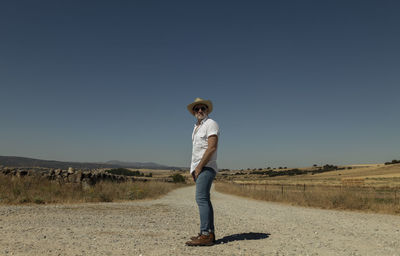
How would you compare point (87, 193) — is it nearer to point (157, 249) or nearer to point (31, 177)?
point (31, 177)

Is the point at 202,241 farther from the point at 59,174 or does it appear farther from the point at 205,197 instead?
the point at 59,174

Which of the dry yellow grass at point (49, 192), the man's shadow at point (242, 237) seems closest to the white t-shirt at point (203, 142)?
the man's shadow at point (242, 237)

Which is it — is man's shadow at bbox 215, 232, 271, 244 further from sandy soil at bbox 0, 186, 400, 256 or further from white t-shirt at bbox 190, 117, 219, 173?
white t-shirt at bbox 190, 117, 219, 173

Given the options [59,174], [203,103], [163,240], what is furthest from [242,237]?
[59,174]

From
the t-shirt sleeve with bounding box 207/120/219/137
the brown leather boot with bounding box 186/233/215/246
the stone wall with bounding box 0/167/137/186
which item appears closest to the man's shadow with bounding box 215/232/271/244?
the brown leather boot with bounding box 186/233/215/246

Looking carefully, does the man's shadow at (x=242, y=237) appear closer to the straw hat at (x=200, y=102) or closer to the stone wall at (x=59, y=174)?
the straw hat at (x=200, y=102)

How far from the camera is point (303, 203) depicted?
14.1 meters

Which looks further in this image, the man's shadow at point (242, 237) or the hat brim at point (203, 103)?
the hat brim at point (203, 103)

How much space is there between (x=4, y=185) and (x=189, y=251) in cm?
1079

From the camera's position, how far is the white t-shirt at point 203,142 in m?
4.32

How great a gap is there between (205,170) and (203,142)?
0.43m

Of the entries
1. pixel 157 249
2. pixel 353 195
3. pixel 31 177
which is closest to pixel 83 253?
pixel 157 249

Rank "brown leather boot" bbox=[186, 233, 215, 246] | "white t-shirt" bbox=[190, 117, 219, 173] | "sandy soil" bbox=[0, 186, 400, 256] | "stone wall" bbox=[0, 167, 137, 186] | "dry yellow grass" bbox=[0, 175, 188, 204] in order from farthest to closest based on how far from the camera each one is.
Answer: "stone wall" bbox=[0, 167, 137, 186] → "dry yellow grass" bbox=[0, 175, 188, 204] → "white t-shirt" bbox=[190, 117, 219, 173] → "brown leather boot" bbox=[186, 233, 215, 246] → "sandy soil" bbox=[0, 186, 400, 256]

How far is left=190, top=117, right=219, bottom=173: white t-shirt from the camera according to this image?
170 inches
